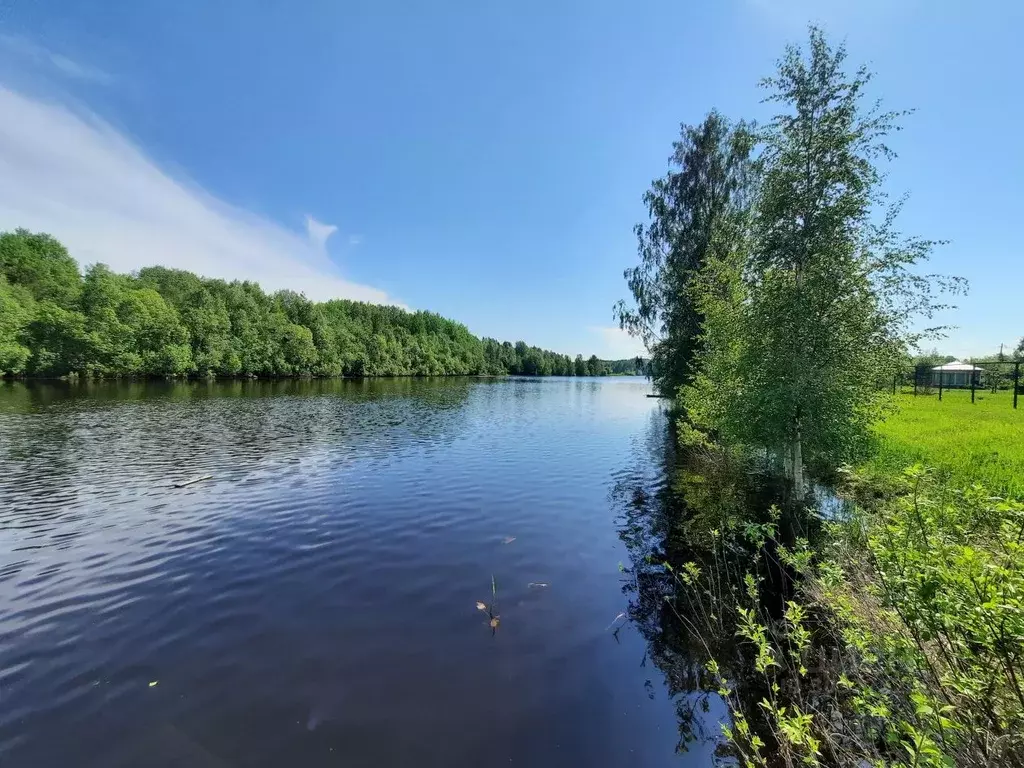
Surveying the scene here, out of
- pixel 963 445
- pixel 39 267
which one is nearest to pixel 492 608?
pixel 963 445

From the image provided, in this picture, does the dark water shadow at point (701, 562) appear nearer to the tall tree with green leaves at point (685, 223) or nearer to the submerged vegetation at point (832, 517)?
the submerged vegetation at point (832, 517)

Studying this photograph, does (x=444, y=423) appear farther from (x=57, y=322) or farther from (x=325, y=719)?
(x=57, y=322)

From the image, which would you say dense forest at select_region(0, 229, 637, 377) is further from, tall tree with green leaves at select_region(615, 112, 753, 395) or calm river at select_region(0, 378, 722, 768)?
calm river at select_region(0, 378, 722, 768)

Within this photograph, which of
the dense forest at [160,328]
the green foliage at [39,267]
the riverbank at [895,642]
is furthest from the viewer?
the green foliage at [39,267]

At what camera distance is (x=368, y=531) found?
1124cm

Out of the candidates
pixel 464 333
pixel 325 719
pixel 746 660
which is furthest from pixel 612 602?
pixel 464 333

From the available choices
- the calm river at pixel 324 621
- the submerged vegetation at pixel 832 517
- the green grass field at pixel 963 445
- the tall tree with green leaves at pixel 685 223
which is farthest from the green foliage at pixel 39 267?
the green grass field at pixel 963 445

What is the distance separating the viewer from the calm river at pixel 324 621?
506cm

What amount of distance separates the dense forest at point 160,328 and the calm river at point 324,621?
2720cm

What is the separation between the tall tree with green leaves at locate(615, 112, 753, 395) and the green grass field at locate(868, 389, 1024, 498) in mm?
10813

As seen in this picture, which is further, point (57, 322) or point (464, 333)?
point (464, 333)

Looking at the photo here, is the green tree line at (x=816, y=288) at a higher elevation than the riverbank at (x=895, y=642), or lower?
higher

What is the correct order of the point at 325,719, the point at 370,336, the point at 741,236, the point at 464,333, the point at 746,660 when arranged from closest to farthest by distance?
the point at 325,719, the point at 746,660, the point at 741,236, the point at 370,336, the point at 464,333

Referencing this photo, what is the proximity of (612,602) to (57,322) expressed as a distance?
3336 inches
